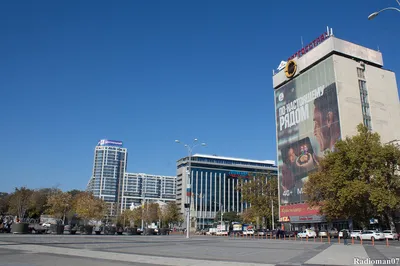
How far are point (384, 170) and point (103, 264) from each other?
4677 centimetres

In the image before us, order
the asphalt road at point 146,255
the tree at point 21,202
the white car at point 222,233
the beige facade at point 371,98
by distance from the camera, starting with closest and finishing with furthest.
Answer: the asphalt road at point 146,255, the beige facade at point 371,98, the white car at point 222,233, the tree at point 21,202

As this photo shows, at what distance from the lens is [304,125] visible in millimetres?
86312

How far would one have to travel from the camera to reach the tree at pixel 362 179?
4706 cm

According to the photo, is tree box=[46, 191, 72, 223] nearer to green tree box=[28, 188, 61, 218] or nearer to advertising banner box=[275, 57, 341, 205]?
green tree box=[28, 188, 61, 218]

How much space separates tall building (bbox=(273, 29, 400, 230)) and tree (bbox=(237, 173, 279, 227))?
3121mm

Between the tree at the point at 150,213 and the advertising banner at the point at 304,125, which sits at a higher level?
the advertising banner at the point at 304,125

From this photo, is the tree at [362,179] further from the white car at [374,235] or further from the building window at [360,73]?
the building window at [360,73]

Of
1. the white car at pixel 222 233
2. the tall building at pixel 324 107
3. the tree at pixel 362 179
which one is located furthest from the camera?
the tall building at pixel 324 107

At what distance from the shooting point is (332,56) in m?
79.6

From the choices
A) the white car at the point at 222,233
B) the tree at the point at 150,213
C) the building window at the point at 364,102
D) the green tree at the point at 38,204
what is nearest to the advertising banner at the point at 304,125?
the building window at the point at 364,102

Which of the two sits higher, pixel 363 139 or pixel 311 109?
pixel 311 109

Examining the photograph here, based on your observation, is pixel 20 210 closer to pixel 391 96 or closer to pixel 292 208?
pixel 292 208

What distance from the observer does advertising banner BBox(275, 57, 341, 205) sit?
7844cm

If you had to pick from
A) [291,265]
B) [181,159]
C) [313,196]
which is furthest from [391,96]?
[181,159]
